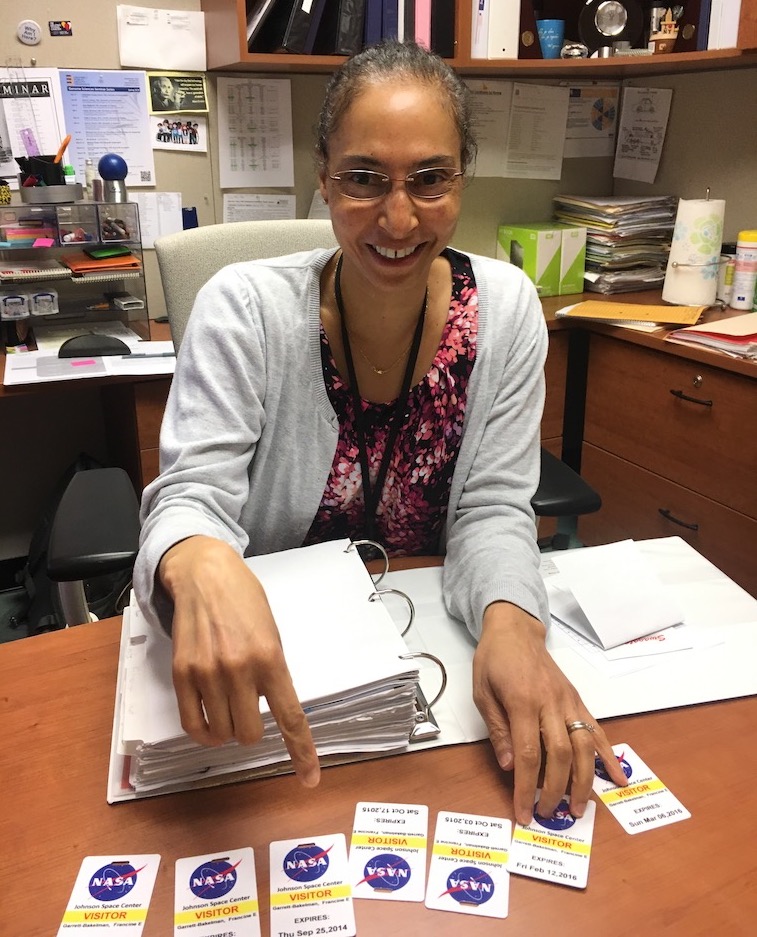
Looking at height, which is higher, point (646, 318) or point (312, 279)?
point (312, 279)

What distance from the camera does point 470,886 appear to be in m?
0.61

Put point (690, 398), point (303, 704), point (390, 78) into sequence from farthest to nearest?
point (690, 398) → point (390, 78) → point (303, 704)

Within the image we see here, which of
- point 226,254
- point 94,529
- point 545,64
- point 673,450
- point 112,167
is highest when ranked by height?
point 545,64

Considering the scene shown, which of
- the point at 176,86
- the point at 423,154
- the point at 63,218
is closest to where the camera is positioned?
the point at 423,154

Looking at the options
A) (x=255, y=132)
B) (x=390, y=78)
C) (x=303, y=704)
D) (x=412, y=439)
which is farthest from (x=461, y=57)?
(x=303, y=704)

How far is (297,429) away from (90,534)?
11.7 inches

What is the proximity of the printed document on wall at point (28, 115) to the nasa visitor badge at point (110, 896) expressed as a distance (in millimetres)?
1870

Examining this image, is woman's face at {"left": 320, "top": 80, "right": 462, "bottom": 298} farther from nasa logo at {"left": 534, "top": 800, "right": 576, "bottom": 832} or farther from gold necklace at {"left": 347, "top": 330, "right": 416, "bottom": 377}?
nasa logo at {"left": 534, "top": 800, "right": 576, "bottom": 832}

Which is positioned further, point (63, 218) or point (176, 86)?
point (176, 86)

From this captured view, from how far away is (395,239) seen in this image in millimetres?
991

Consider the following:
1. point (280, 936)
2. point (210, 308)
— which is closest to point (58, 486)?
point (210, 308)

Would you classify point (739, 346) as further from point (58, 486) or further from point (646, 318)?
point (58, 486)

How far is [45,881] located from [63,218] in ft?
5.62

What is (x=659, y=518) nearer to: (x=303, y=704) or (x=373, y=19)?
(x=373, y=19)
